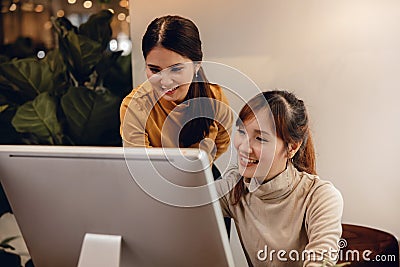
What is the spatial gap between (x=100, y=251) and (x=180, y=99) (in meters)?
0.93

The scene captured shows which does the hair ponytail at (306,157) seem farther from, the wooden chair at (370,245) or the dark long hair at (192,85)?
the dark long hair at (192,85)

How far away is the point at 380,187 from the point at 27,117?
4.74 feet

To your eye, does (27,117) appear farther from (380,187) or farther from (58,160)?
(380,187)

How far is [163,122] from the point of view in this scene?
2.31 metres

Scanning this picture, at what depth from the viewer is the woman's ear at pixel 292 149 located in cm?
212

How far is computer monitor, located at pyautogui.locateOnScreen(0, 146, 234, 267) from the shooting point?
1309 mm

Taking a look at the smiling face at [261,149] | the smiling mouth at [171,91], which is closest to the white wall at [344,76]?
the smiling face at [261,149]

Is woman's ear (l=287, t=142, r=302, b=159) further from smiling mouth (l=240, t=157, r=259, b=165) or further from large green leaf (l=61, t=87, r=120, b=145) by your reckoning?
large green leaf (l=61, t=87, r=120, b=145)

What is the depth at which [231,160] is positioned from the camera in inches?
87.2

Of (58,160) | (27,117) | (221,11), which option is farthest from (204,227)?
(27,117)

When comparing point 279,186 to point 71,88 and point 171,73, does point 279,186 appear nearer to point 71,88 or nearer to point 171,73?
point 171,73

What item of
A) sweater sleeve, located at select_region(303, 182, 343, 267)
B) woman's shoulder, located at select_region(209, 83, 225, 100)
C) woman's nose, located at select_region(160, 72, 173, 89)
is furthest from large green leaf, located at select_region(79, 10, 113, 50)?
sweater sleeve, located at select_region(303, 182, 343, 267)

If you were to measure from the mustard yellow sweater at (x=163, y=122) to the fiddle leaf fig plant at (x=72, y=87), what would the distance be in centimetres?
19

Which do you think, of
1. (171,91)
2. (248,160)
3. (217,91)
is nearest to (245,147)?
(248,160)
